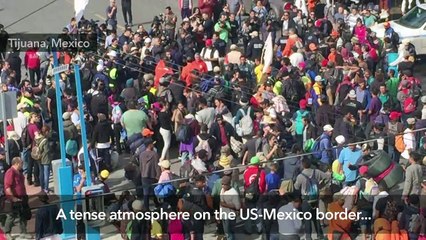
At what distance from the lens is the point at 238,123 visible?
2231 centimetres

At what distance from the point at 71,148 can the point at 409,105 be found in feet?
20.8

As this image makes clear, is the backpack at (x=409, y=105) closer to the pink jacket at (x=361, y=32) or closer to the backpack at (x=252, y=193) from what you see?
the pink jacket at (x=361, y=32)

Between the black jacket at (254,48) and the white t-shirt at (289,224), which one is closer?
the white t-shirt at (289,224)

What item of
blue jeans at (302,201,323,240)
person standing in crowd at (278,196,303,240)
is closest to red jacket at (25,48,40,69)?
blue jeans at (302,201,323,240)

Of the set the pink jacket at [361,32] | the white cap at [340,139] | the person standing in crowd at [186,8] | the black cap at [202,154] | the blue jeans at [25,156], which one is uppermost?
the person standing in crowd at [186,8]

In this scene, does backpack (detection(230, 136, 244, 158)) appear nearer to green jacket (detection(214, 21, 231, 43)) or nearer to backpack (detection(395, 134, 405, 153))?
backpack (detection(395, 134, 405, 153))

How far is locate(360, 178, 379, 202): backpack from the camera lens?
18.2 m

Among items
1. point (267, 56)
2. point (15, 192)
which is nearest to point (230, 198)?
point (15, 192)

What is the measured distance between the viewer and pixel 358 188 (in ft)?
60.3

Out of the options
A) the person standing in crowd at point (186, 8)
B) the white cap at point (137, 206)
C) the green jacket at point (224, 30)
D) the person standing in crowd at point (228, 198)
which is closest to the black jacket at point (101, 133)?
the person standing in crowd at point (228, 198)

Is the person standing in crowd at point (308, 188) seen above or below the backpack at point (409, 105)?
below

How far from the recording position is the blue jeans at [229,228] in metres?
18.6

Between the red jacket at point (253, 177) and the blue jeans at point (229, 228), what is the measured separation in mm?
597

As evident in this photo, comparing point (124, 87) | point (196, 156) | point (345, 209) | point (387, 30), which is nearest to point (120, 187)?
point (196, 156)
